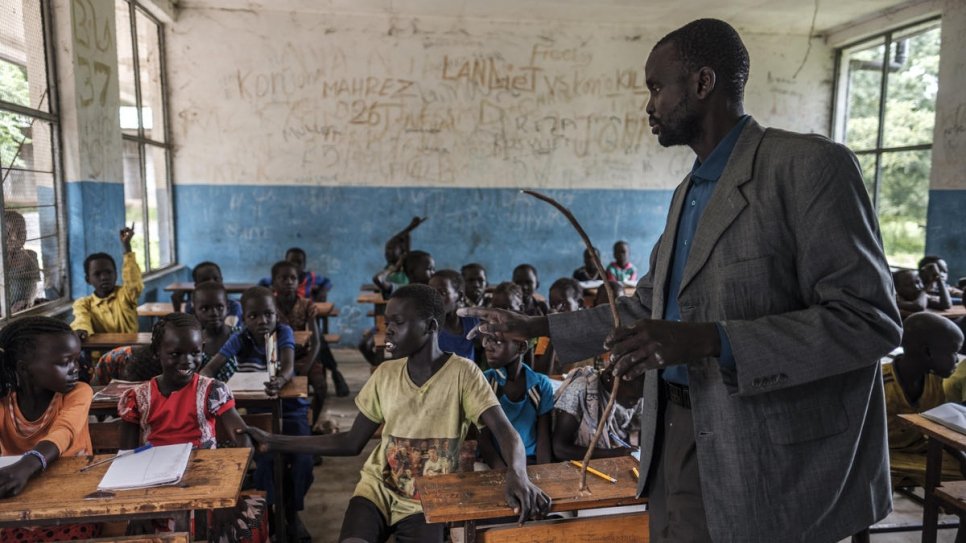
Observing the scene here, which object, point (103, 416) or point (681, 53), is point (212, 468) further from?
point (103, 416)

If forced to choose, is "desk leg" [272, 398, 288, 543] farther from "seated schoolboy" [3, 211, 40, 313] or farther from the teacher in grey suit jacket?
"seated schoolboy" [3, 211, 40, 313]

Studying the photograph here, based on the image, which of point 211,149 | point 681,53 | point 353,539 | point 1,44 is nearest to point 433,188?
point 211,149

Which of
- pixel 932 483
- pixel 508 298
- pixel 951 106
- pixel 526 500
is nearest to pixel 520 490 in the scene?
pixel 526 500

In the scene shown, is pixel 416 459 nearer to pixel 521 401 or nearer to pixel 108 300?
pixel 521 401

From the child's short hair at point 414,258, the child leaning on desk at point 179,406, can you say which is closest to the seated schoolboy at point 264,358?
the child leaning on desk at point 179,406

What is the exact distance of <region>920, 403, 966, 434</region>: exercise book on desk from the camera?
6.98 feet

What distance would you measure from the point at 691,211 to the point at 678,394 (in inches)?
13.1

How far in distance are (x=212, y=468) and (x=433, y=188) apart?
5356 millimetres

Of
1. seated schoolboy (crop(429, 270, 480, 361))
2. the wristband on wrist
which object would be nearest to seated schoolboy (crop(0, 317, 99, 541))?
the wristband on wrist

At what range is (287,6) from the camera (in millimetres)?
6324

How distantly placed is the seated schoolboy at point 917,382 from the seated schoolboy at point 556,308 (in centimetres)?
150

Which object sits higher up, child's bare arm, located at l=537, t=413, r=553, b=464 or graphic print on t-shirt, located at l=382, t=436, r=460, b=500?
graphic print on t-shirt, located at l=382, t=436, r=460, b=500

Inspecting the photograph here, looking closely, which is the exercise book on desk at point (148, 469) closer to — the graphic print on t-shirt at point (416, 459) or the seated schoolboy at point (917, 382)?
the graphic print on t-shirt at point (416, 459)

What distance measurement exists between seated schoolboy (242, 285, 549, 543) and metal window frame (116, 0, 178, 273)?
4.35 meters
